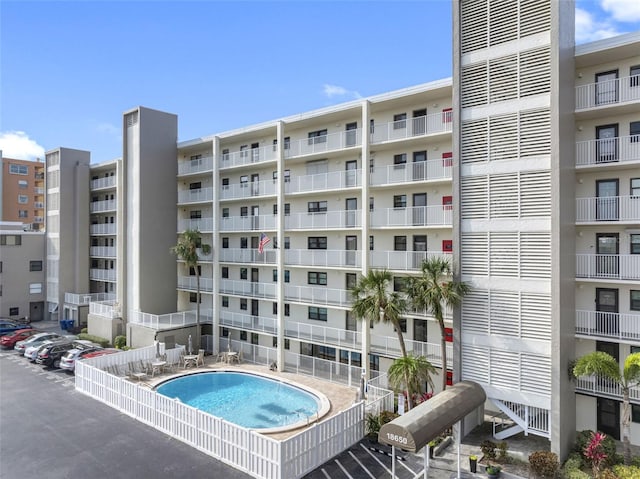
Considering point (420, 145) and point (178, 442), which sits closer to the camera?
point (178, 442)

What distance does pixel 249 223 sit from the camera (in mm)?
28344

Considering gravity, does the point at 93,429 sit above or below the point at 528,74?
below

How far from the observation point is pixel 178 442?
53.8ft

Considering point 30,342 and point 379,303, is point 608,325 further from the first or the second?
point 30,342

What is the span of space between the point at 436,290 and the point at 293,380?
11.3 m

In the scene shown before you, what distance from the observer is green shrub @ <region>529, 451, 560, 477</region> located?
1418cm

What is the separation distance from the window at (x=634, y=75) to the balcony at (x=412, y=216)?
8655 mm

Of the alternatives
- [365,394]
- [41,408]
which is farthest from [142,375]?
[365,394]

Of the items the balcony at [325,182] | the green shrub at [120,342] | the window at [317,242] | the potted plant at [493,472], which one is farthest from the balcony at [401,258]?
the green shrub at [120,342]

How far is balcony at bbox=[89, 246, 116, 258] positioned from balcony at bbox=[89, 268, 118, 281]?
1359 millimetres

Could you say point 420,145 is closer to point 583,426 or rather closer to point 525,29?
point 525,29

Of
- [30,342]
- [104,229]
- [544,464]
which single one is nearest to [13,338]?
[30,342]

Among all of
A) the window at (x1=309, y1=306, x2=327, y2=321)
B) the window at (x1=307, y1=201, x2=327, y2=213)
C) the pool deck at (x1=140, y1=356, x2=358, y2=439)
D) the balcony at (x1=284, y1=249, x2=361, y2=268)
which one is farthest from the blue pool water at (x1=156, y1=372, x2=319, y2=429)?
the window at (x1=307, y1=201, x2=327, y2=213)

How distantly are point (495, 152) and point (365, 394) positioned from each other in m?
12.6
